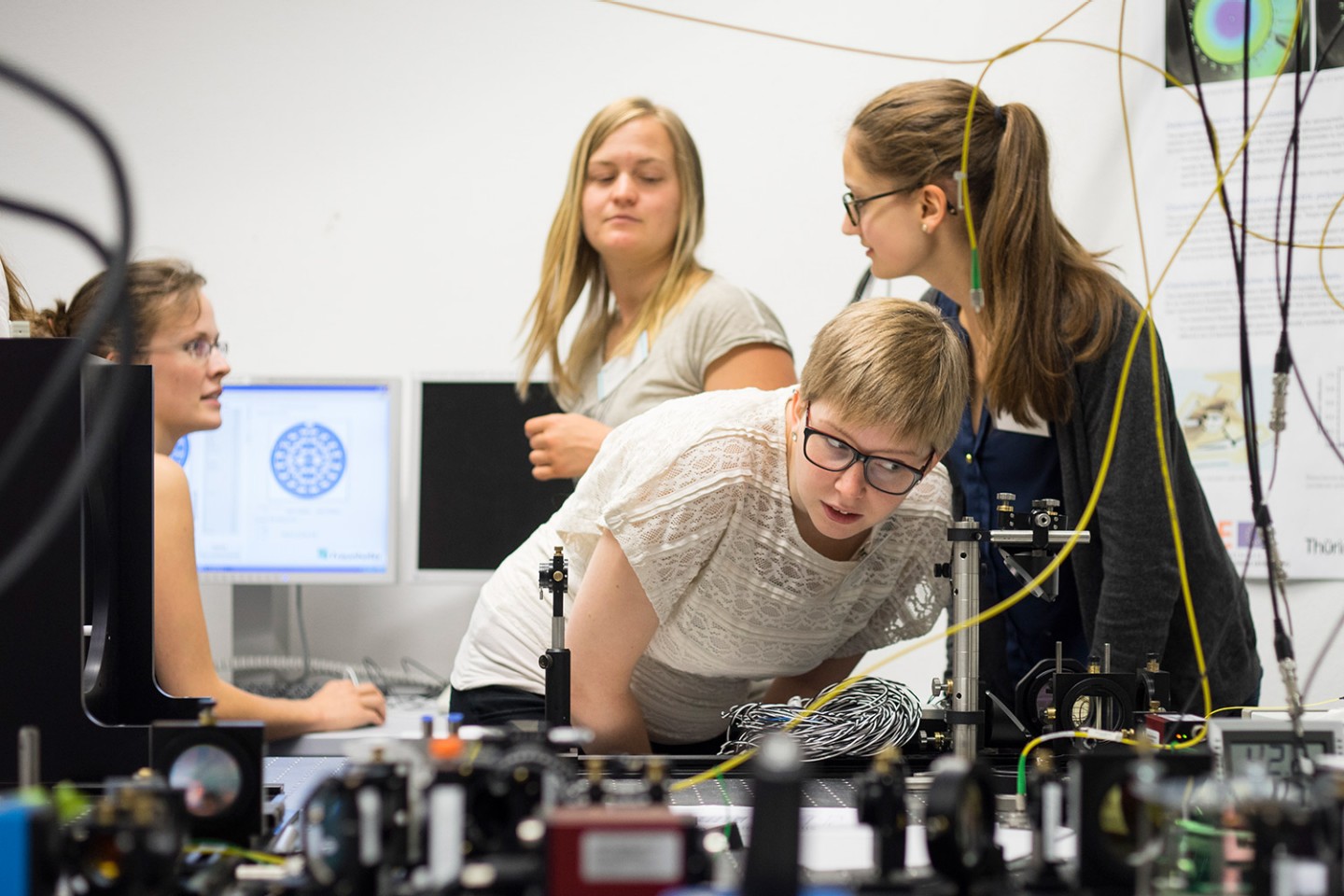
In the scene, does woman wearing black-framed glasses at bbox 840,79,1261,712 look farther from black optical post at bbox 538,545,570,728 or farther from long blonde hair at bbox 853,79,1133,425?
black optical post at bbox 538,545,570,728

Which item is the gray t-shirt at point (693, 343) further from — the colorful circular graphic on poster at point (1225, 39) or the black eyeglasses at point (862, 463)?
the colorful circular graphic on poster at point (1225, 39)

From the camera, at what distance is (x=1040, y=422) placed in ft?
5.45

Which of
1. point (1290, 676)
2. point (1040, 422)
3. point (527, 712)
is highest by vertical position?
point (1040, 422)

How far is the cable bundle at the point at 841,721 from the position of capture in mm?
1276

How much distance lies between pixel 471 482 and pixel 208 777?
1.71m

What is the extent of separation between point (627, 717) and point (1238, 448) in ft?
5.99

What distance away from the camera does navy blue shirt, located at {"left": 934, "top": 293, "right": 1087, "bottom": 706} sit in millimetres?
1699

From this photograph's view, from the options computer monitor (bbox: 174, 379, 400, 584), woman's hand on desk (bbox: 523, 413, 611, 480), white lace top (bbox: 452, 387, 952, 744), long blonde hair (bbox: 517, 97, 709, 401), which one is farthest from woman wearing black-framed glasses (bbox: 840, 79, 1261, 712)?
computer monitor (bbox: 174, 379, 400, 584)

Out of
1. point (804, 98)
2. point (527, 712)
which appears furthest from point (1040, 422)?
point (804, 98)

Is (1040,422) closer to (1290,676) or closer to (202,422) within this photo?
(1290,676)

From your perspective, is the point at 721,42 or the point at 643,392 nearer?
the point at 643,392

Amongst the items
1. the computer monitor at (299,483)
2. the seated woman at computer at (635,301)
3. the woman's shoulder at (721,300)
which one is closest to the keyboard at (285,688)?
the computer monitor at (299,483)

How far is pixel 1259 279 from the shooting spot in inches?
101

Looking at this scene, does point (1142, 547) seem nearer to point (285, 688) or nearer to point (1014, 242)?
point (1014, 242)
